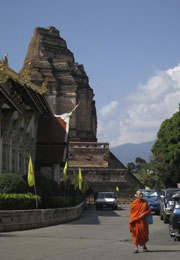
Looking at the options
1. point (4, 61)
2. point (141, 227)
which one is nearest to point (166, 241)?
point (141, 227)

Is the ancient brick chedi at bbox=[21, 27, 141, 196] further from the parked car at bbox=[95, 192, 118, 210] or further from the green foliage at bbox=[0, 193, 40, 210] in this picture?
the green foliage at bbox=[0, 193, 40, 210]

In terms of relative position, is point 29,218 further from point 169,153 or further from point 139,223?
point 169,153

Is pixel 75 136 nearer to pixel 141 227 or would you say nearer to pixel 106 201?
pixel 106 201

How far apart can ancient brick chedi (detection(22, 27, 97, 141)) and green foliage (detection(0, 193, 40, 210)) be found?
1767 inches

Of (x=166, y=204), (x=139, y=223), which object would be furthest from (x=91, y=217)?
(x=139, y=223)

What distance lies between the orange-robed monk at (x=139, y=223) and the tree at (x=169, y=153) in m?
41.5

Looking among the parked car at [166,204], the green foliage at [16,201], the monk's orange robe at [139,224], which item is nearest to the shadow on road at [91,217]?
the parked car at [166,204]

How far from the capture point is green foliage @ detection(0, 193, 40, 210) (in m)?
18.9

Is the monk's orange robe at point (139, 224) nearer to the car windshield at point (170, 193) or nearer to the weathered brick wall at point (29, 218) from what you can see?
the weathered brick wall at point (29, 218)

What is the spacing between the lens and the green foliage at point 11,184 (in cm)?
2050

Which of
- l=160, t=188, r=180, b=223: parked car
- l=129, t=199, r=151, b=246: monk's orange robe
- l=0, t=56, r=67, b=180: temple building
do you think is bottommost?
l=129, t=199, r=151, b=246: monk's orange robe

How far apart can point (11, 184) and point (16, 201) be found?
1304 mm

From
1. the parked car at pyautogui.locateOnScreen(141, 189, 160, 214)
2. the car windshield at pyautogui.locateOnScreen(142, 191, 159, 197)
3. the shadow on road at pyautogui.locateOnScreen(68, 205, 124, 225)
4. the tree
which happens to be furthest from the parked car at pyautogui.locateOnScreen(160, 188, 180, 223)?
the tree

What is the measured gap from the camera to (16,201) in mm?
19484
